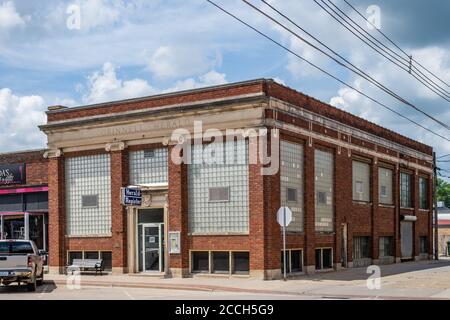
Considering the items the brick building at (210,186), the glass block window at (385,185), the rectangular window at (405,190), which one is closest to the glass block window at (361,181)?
the brick building at (210,186)

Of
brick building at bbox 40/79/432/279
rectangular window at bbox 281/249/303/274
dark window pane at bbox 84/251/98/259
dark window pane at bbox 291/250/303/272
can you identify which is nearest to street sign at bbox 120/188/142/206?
brick building at bbox 40/79/432/279

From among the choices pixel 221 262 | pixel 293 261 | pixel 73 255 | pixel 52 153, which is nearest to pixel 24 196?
pixel 52 153

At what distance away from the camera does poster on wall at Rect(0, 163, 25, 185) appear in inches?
1501

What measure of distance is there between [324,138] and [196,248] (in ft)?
27.0

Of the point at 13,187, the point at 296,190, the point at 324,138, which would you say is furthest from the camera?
the point at 13,187

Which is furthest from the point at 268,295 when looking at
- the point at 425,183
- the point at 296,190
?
the point at 425,183

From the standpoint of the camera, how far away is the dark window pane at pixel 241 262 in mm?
28719

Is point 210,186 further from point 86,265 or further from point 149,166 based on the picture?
point 86,265

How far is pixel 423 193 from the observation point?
48.5 m

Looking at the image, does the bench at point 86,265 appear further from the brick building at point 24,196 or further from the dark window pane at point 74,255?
the brick building at point 24,196

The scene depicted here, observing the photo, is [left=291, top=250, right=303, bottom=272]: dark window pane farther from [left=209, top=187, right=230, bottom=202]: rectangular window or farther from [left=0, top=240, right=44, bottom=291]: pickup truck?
[left=0, top=240, right=44, bottom=291]: pickup truck

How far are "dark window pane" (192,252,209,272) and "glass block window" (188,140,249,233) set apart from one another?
102 cm

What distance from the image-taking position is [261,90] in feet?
92.7
